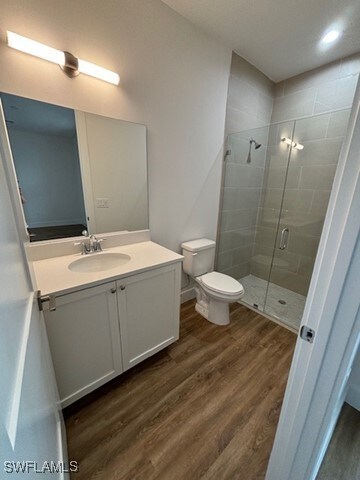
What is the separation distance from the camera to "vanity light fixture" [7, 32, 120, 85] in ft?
3.54

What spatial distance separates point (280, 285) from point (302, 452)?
2.24m

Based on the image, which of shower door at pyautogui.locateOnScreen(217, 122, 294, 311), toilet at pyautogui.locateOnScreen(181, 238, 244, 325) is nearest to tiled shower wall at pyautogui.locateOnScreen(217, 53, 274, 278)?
shower door at pyautogui.locateOnScreen(217, 122, 294, 311)

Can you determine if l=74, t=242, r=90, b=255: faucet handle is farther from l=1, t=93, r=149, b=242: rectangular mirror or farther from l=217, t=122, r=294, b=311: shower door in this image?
l=217, t=122, r=294, b=311: shower door

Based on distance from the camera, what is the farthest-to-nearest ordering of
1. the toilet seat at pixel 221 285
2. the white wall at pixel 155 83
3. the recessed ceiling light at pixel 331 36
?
the toilet seat at pixel 221 285 → the recessed ceiling light at pixel 331 36 → the white wall at pixel 155 83

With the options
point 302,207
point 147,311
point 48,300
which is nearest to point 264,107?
point 302,207

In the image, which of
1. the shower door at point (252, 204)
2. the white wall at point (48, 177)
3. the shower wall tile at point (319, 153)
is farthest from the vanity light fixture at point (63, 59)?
the shower wall tile at point (319, 153)

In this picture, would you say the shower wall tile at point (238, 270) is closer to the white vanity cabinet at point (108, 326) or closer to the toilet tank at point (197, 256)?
the toilet tank at point (197, 256)

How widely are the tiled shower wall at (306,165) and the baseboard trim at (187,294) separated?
1.19m

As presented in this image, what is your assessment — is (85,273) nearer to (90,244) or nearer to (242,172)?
(90,244)

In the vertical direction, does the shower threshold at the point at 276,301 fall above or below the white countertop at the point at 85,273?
below

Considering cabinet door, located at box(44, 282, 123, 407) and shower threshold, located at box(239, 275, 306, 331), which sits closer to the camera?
cabinet door, located at box(44, 282, 123, 407)

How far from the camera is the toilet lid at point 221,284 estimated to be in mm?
1896

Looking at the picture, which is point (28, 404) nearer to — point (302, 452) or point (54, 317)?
point (54, 317)

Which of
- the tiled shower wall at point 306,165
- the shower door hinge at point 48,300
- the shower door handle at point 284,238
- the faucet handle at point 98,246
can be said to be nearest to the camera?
the shower door hinge at point 48,300
